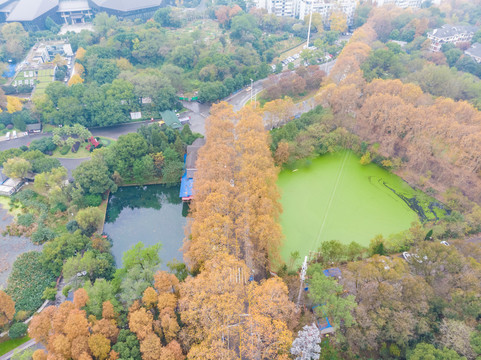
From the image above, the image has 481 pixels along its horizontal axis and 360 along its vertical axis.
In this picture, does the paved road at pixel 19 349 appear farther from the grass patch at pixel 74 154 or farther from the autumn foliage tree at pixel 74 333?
the grass patch at pixel 74 154

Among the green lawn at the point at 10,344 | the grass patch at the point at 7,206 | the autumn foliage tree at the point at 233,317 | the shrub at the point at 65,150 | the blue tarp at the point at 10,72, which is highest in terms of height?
the blue tarp at the point at 10,72

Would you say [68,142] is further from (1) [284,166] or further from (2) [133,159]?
(1) [284,166]

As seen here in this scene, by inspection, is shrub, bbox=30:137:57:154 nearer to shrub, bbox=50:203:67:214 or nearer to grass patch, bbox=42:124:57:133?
grass patch, bbox=42:124:57:133

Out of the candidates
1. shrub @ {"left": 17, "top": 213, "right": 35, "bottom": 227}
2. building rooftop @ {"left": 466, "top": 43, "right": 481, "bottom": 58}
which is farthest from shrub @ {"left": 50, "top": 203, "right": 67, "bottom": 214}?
building rooftop @ {"left": 466, "top": 43, "right": 481, "bottom": 58}

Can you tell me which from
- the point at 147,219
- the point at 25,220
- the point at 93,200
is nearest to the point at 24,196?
the point at 25,220

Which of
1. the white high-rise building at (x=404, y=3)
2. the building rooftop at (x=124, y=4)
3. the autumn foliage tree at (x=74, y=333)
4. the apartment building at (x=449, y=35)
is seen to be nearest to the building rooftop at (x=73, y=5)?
the building rooftop at (x=124, y=4)

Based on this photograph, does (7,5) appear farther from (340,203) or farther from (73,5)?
(340,203)
